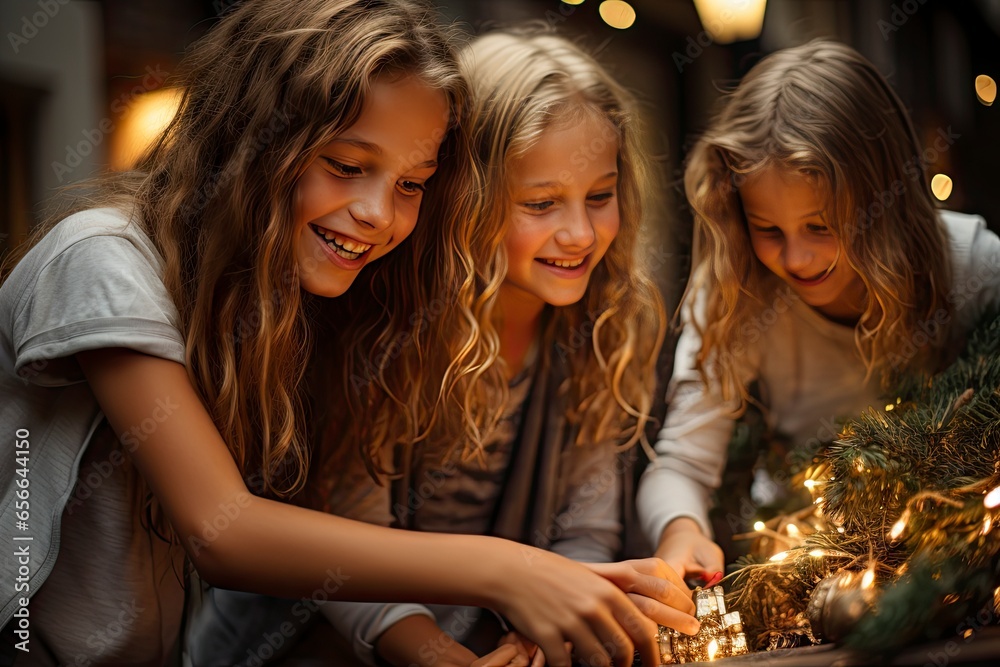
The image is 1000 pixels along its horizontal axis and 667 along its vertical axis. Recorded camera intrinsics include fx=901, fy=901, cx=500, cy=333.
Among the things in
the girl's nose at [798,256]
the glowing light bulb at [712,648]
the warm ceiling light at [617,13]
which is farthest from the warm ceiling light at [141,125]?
the glowing light bulb at [712,648]

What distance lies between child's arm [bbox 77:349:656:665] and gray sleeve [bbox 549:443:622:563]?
173 mm

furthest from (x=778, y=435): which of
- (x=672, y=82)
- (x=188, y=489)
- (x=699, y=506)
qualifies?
(x=188, y=489)

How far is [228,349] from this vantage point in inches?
35.8

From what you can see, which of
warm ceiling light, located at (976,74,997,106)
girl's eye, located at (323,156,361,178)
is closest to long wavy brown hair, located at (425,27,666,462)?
girl's eye, located at (323,156,361,178)

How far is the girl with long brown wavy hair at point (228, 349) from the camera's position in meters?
0.82

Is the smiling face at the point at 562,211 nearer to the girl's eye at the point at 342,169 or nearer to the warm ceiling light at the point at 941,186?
the girl's eye at the point at 342,169

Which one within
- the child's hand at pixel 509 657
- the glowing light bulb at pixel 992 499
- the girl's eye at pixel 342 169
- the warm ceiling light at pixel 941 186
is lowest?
the child's hand at pixel 509 657

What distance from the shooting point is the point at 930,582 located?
0.89 m

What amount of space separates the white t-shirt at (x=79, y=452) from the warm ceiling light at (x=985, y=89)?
996 millimetres

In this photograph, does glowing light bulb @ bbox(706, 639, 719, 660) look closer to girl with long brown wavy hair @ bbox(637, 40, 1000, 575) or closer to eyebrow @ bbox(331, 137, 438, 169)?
girl with long brown wavy hair @ bbox(637, 40, 1000, 575)

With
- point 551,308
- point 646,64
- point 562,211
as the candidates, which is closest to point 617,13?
point 646,64

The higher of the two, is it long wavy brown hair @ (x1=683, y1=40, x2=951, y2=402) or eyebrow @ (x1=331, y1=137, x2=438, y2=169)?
eyebrow @ (x1=331, y1=137, x2=438, y2=169)

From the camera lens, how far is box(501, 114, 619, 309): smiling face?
→ 100 centimetres

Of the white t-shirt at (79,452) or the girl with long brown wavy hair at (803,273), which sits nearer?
the white t-shirt at (79,452)
